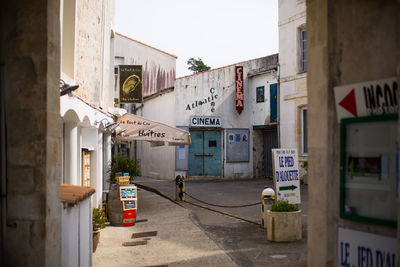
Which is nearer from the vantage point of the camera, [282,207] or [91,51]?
[282,207]

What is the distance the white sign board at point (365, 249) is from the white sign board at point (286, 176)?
17.3 feet

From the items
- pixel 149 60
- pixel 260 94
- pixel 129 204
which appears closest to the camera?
pixel 129 204

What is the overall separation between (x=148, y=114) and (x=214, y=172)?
18.1ft

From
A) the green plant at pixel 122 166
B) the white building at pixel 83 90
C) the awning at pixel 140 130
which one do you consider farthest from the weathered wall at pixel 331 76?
the green plant at pixel 122 166

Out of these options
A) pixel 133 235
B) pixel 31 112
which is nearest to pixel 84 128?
pixel 133 235

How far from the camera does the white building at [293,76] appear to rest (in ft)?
56.2

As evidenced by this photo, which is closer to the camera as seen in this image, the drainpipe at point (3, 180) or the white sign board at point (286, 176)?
the drainpipe at point (3, 180)

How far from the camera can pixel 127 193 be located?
10070 millimetres

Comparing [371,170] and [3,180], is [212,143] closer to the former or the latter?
[3,180]

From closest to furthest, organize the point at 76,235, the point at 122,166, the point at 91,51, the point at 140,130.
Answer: the point at 76,235, the point at 91,51, the point at 140,130, the point at 122,166

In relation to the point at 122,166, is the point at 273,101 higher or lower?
higher

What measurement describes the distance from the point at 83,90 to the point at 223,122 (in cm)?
1319

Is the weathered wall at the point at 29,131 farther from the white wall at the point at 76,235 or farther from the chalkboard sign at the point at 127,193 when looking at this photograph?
the chalkboard sign at the point at 127,193

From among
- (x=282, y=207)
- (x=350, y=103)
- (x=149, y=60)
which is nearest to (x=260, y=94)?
(x=149, y=60)
